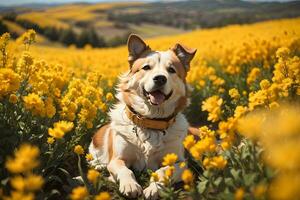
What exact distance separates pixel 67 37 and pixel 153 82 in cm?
2733

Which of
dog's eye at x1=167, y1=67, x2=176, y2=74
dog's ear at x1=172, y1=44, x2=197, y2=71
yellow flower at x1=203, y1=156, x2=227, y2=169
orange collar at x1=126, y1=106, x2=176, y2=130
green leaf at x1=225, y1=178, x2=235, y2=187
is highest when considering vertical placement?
dog's ear at x1=172, y1=44, x2=197, y2=71

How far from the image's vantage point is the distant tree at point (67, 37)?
30.0 metres

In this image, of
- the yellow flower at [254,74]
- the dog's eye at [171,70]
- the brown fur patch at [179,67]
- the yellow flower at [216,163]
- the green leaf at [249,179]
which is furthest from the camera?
the yellow flower at [254,74]

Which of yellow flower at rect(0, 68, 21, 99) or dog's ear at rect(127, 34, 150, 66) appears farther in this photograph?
dog's ear at rect(127, 34, 150, 66)

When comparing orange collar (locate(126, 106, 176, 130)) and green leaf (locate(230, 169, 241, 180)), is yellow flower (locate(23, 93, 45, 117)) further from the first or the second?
green leaf (locate(230, 169, 241, 180))

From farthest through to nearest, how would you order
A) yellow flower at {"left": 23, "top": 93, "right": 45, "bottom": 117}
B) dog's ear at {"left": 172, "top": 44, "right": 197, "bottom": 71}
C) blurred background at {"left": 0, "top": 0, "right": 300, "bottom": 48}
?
blurred background at {"left": 0, "top": 0, "right": 300, "bottom": 48} < dog's ear at {"left": 172, "top": 44, "right": 197, "bottom": 71} < yellow flower at {"left": 23, "top": 93, "right": 45, "bottom": 117}

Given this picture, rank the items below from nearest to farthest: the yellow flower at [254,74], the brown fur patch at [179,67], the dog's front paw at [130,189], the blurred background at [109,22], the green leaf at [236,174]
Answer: the green leaf at [236,174], the dog's front paw at [130,189], the brown fur patch at [179,67], the yellow flower at [254,74], the blurred background at [109,22]

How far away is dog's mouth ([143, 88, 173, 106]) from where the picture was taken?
4832mm

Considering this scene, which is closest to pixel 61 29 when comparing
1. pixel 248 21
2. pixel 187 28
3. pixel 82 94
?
pixel 187 28

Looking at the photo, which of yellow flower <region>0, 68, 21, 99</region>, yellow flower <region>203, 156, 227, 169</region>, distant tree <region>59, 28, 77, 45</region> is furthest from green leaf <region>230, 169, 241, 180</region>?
distant tree <region>59, 28, 77, 45</region>

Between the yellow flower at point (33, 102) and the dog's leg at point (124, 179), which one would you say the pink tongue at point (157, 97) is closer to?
the dog's leg at point (124, 179)

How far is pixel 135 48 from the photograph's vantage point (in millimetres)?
5336

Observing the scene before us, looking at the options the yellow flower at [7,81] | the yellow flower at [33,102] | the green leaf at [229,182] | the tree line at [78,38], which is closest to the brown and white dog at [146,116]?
the yellow flower at [33,102]

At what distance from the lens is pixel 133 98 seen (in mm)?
5066
